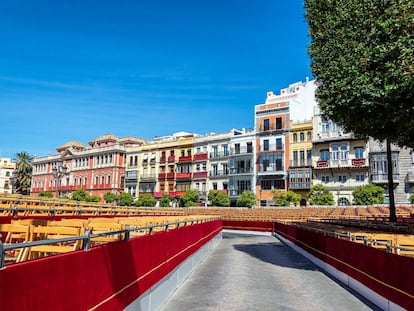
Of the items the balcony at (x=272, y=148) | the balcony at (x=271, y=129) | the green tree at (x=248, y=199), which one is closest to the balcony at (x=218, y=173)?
the balcony at (x=272, y=148)

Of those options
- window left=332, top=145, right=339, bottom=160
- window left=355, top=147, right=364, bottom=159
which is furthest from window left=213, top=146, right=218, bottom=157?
window left=355, top=147, right=364, bottom=159

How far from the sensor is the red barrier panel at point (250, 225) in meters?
37.2

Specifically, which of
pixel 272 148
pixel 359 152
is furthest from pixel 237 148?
pixel 359 152

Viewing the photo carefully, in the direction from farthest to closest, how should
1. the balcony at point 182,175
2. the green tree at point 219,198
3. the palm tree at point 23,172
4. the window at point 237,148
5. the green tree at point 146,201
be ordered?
the palm tree at point 23,172 < the balcony at point 182,175 < the green tree at point 146,201 < the window at point 237,148 < the green tree at point 219,198

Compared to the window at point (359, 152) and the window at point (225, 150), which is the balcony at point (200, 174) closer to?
the window at point (225, 150)

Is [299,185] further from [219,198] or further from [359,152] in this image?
[219,198]

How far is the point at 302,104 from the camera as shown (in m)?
66.1

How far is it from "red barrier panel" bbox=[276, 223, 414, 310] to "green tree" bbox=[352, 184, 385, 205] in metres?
36.3

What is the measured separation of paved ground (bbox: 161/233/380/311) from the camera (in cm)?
853

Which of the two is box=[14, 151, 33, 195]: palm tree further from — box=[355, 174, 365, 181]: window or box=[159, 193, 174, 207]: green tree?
box=[355, 174, 365, 181]: window

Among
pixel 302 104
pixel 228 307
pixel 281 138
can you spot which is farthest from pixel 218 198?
pixel 228 307

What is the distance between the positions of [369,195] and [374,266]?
4255 centimetres

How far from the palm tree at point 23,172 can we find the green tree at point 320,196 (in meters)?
82.3

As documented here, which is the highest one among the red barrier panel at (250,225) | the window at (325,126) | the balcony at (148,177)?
the window at (325,126)
